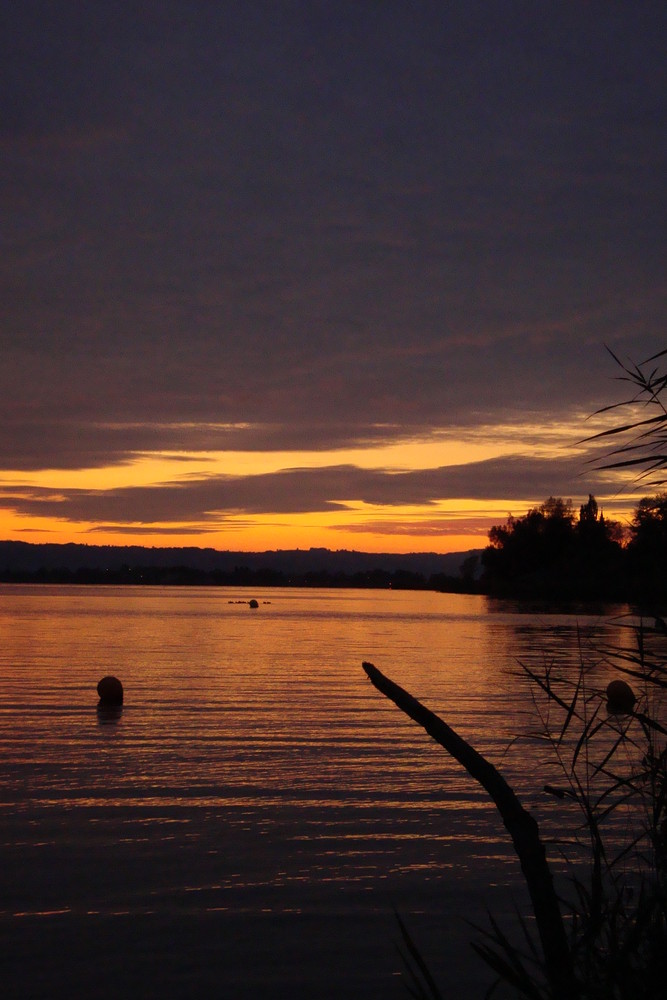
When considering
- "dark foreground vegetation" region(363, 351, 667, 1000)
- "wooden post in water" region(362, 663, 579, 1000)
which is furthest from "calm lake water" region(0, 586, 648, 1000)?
"wooden post in water" region(362, 663, 579, 1000)

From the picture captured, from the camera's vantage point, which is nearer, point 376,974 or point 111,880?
point 376,974

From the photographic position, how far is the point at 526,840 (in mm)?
3928

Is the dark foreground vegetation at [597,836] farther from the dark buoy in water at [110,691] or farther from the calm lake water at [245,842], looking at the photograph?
the dark buoy in water at [110,691]

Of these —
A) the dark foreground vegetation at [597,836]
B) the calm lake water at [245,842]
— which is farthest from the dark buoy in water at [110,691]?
the dark foreground vegetation at [597,836]

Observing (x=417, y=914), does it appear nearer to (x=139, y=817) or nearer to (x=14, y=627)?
(x=139, y=817)

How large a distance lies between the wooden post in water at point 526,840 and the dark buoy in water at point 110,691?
2477 centimetres

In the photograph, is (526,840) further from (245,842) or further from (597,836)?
(245,842)

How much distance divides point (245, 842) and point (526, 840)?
1026 cm

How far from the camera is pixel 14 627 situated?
2704 inches

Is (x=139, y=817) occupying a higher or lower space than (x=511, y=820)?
lower

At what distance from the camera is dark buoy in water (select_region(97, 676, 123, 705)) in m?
27.5

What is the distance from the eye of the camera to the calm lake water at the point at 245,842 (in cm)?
934

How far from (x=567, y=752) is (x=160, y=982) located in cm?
1335

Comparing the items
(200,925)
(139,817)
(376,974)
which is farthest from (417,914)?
(139,817)
